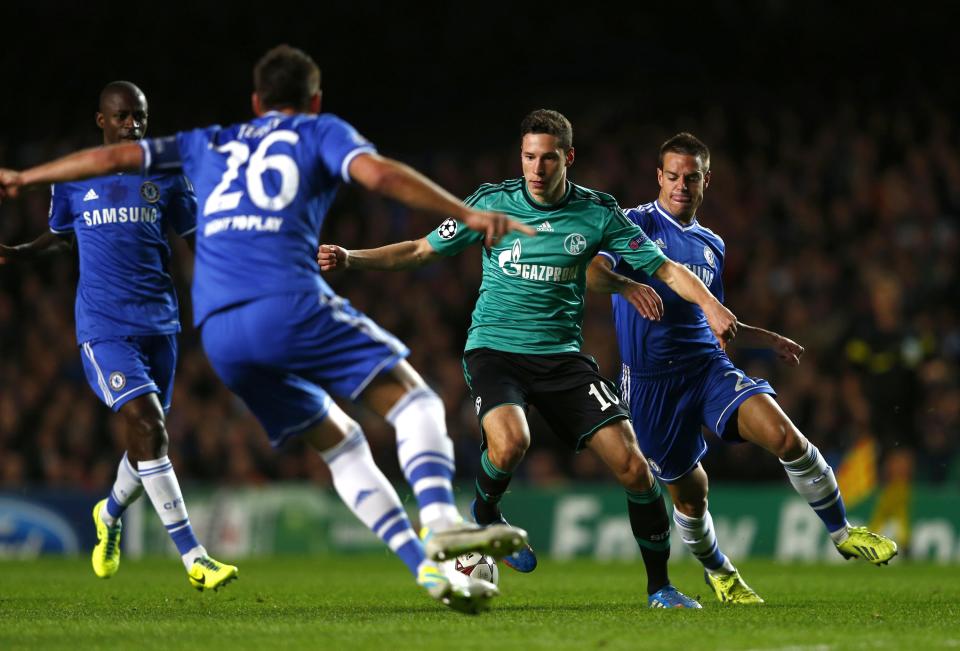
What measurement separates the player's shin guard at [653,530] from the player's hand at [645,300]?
101cm

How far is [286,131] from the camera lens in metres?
5.96

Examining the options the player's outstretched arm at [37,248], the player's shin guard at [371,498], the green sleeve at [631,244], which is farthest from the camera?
the player's outstretched arm at [37,248]

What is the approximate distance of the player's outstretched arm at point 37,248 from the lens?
8.77m

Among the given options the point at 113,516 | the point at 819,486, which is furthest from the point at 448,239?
the point at 113,516

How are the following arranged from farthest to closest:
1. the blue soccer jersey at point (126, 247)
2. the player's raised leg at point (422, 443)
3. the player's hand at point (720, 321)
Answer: the blue soccer jersey at point (126, 247), the player's hand at point (720, 321), the player's raised leg at point (422, 443)

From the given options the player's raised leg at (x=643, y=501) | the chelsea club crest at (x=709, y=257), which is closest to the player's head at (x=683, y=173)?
the chelsea club crest at (x=709, y=257)

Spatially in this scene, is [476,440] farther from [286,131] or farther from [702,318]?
[286,131]

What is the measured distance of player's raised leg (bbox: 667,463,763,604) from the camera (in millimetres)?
8352

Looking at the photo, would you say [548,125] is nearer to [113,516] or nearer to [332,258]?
[332,258]

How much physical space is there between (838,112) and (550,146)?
14145 millimetres

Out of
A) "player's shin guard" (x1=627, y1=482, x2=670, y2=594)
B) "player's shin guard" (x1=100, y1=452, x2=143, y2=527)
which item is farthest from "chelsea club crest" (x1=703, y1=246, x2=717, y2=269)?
"player's shin guard" (x1=100, y1=452, x2=143, y2=527)

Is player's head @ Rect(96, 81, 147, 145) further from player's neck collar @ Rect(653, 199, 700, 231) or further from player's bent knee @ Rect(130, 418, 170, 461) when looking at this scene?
player's neck collar @ Rect(653, 199, 700, 231)

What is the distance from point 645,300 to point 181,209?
3.04 metres

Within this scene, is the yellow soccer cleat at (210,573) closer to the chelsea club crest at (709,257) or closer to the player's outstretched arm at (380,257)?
the player's outstretched arm at (380,257)
